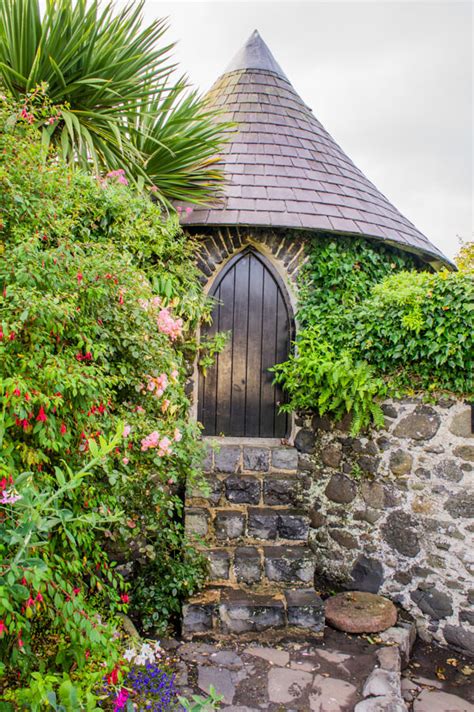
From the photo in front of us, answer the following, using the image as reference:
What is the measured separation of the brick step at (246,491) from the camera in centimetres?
498

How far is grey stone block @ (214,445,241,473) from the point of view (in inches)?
203

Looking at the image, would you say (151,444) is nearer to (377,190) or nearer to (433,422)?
(433,422)

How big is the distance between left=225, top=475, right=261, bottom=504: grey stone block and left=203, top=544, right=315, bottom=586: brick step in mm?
576

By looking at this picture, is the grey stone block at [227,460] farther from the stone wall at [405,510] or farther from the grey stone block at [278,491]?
the stone wall at [405,510]

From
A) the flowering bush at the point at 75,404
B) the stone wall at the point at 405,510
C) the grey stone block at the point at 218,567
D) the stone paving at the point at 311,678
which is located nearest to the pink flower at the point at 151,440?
the flowering bush at the point at 75,404

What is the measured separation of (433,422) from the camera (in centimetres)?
477

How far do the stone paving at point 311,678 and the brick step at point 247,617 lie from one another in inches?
4.1

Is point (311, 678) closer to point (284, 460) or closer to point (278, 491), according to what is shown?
point (278, 491)

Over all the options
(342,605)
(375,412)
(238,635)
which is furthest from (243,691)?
(375,412)

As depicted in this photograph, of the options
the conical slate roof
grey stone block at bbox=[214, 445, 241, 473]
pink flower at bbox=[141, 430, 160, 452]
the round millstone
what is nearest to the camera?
pink flower at bbox=[141, 430, 160, 452]

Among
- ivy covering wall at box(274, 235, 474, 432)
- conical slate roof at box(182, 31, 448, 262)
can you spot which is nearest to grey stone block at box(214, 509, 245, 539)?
ivy covering wall at box(274, 235, 474, 432)

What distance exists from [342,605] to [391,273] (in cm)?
358

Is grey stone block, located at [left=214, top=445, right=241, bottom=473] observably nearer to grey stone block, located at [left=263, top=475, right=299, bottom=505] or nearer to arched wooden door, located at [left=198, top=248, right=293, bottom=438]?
grey stone block, located at [left=263, top=475, right=299, bottom=505]

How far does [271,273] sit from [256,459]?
208 cm
